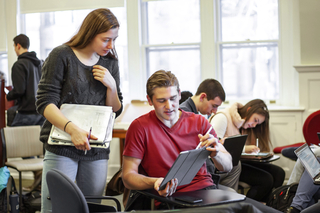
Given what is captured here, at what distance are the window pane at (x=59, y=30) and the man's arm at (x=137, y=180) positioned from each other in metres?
3.27

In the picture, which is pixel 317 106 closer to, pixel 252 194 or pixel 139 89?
pixel 252 194

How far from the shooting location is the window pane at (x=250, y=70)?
452 cm

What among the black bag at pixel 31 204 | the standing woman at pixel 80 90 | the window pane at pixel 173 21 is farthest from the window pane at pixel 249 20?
the standing woman at pixel 80 90

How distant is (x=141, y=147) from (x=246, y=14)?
339 cm

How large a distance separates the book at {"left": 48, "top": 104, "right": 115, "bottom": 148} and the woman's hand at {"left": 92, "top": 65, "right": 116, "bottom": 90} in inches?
4.3

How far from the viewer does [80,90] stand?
1575 mm

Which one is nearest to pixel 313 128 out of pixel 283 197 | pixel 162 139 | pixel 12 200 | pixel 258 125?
pixel 258 125

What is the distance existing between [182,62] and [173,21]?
56 cm

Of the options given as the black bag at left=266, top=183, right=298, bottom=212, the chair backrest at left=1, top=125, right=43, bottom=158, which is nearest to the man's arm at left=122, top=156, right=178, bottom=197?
the black bag at left=266, top=183, right=298, bottom=212

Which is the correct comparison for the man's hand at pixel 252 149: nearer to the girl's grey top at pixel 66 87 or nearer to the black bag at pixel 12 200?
the girl's grey top at pixel 66 87

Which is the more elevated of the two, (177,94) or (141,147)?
(177,94)

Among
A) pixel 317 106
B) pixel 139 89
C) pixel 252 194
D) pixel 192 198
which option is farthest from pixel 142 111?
pixel 192 198

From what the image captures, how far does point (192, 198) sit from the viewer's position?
1385 millimetres

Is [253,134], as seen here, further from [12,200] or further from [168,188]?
[12,200]
